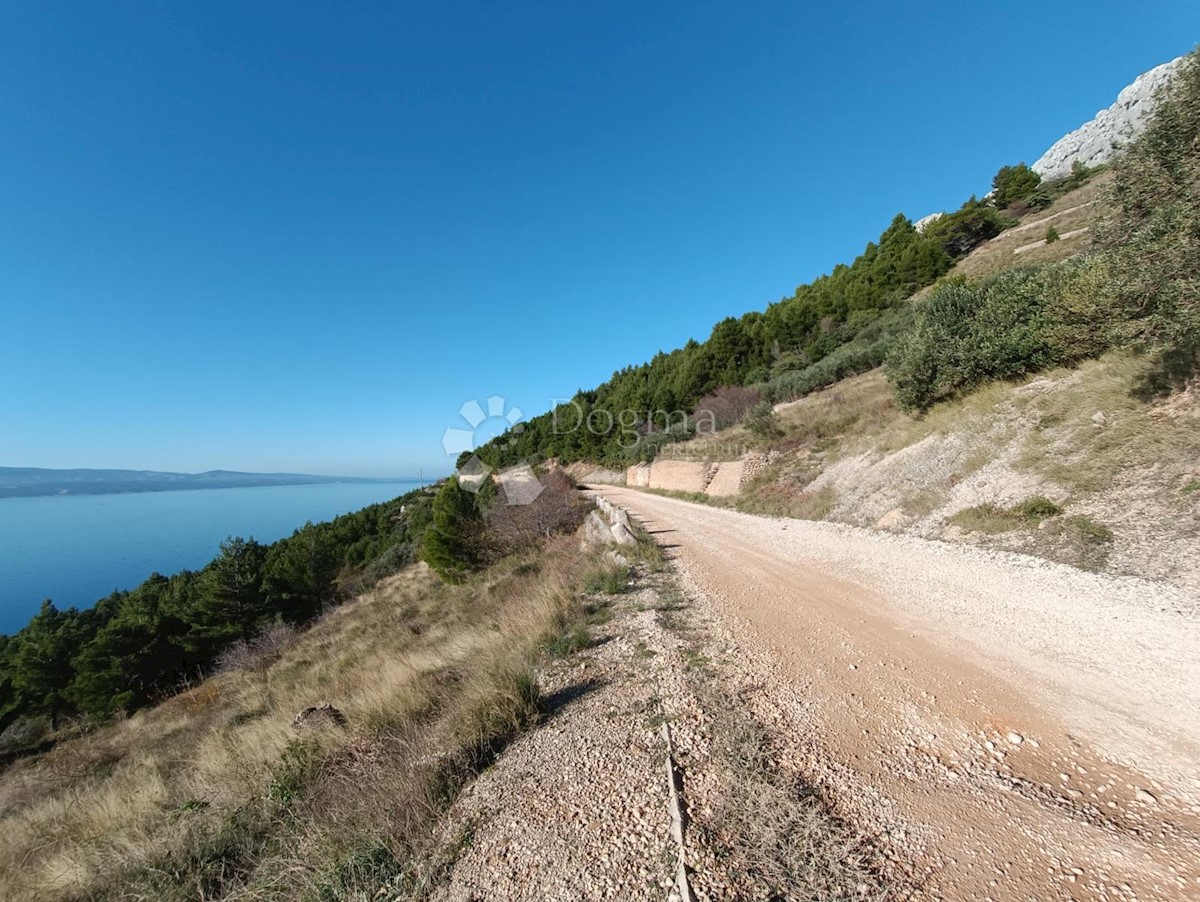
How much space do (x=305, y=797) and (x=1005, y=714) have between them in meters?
6.23

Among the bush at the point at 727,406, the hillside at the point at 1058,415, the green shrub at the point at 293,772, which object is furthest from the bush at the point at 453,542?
the bush at the point at 727,406

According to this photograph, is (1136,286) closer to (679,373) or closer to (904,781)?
(904,781)

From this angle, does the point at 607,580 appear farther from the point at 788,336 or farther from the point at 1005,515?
the point at 788,336

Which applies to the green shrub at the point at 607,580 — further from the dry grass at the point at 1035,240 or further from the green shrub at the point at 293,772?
the dry grass at the point at 1035,240

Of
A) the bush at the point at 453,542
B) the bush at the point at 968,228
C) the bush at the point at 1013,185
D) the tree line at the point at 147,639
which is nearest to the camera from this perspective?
the bush at the point at 453,542

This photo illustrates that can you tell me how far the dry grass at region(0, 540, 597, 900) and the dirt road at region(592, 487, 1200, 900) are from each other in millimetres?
3004

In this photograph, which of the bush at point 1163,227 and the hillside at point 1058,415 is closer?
the hillside at point 1058,415

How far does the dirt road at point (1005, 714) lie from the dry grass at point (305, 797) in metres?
3.00

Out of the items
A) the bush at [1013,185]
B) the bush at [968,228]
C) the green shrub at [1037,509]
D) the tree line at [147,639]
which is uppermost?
the bush at [1013,185]

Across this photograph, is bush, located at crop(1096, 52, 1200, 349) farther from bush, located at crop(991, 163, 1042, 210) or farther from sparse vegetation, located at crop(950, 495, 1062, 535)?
bush, located at crop(991, 163, 1042, 210)

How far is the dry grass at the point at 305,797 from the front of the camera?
3.08 metres

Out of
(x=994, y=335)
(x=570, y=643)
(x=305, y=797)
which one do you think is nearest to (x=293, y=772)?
(x=305, y=797)

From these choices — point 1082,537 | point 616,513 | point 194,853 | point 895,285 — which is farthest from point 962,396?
point 895,285

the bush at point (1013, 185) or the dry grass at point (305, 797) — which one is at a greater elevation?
the bush at point (1013, 185)
